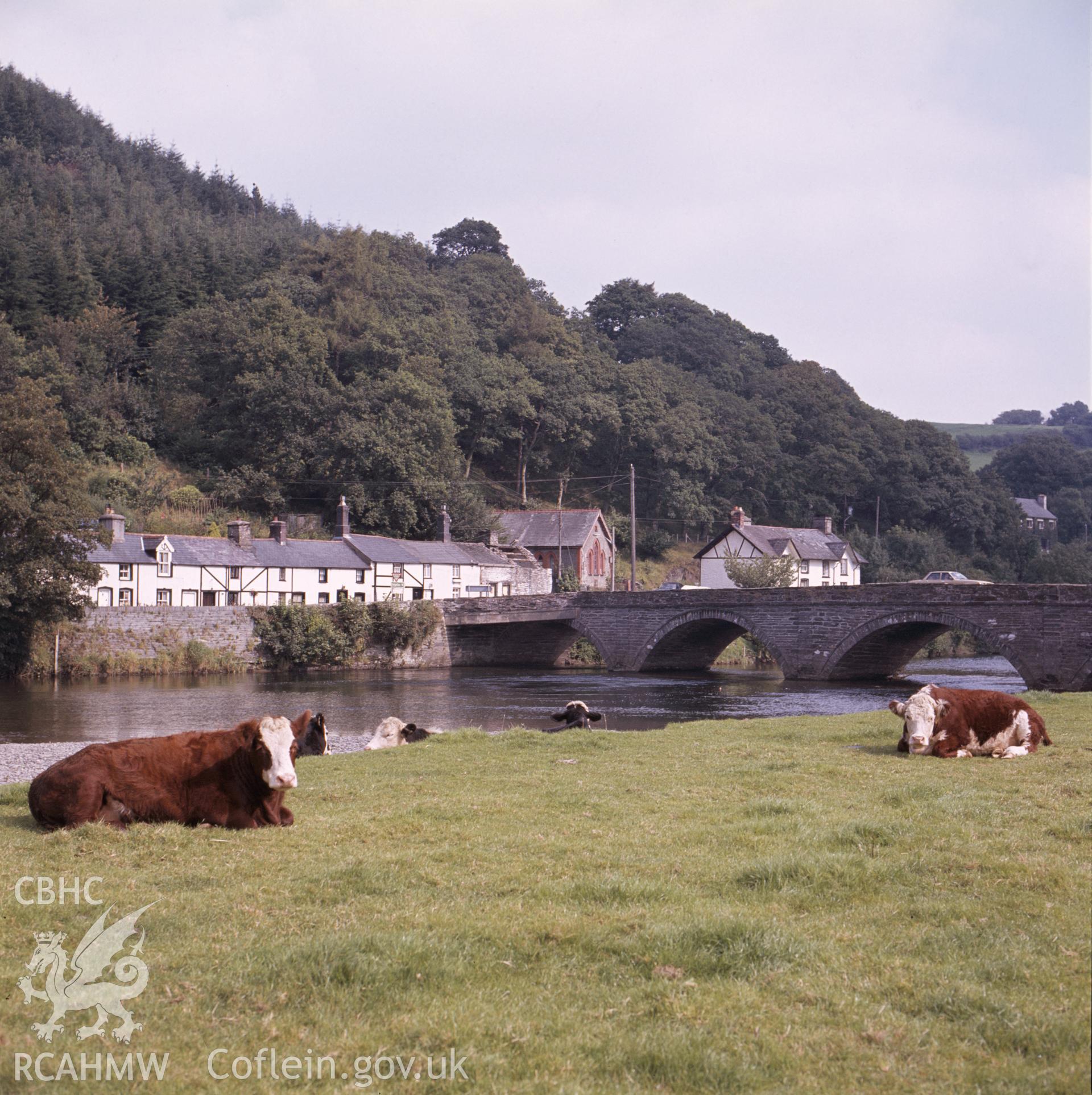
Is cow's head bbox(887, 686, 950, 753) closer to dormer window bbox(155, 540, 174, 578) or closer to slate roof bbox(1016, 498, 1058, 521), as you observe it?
dormer window bbox(155, 540, 174, 578)

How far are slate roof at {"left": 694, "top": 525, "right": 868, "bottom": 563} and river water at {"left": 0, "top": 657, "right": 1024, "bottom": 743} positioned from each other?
27357 mm

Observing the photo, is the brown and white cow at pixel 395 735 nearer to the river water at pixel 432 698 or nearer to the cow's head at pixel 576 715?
the cow's head at pixel 576 715

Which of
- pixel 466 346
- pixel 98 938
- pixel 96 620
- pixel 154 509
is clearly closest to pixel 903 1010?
pixel 98 938

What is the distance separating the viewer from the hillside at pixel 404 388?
253 feet

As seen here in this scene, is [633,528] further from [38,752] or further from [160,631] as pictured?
[38,752]

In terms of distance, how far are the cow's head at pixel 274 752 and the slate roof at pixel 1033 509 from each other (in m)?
119

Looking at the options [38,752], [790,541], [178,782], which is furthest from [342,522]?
[178,782]

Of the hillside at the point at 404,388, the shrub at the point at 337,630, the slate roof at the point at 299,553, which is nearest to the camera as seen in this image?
the shrub at the point at 337,630

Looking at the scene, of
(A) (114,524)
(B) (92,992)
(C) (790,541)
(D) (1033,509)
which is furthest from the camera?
(D) (1033,509)

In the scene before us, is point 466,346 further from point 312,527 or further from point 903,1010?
point 903,1010

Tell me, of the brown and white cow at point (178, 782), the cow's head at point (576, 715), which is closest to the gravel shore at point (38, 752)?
the cow's head at point (576, 715)

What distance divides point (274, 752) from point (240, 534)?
54.4 m

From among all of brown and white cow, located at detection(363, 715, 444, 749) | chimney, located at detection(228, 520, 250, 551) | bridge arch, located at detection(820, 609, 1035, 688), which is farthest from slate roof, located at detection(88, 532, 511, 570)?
brown and white cow, located at detection(363, 715, 444, 749)

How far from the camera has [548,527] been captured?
281ft
